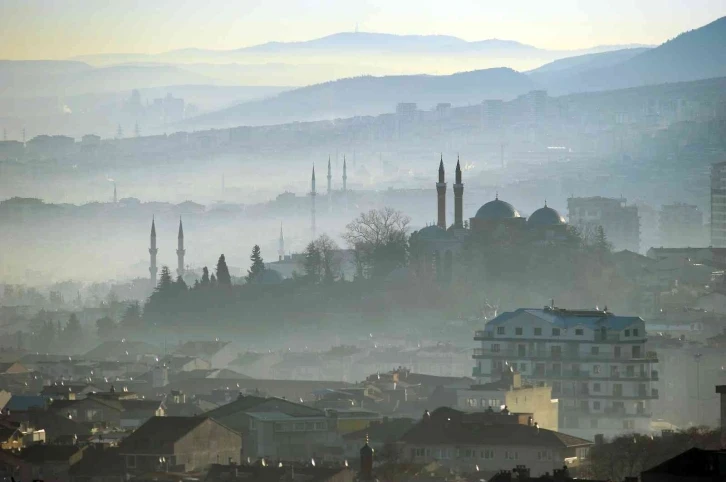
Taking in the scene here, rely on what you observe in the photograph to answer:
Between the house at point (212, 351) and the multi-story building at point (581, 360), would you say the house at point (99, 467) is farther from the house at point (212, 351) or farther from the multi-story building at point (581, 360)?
the house at point (212, 351)

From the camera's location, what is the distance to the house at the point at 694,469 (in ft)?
131

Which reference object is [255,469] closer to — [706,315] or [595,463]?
[595,463]

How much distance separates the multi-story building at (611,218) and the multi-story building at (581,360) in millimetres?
86119

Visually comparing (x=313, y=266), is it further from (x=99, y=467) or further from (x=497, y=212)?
(x=99, y=467)

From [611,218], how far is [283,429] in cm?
12190

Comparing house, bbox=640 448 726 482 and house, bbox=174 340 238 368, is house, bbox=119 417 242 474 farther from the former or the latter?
house, bbox=174 340 238 368

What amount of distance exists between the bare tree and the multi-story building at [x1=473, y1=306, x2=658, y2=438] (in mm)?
50036

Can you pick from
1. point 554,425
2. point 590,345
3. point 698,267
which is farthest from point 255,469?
point 698,267

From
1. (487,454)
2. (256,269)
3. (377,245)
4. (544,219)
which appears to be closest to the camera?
(487,454)

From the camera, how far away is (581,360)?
97.2 meters

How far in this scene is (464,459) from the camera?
2552 inches

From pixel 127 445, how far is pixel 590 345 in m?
38.0

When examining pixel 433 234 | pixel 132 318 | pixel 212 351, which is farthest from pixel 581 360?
pixel 132 318

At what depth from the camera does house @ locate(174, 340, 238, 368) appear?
126 metres
